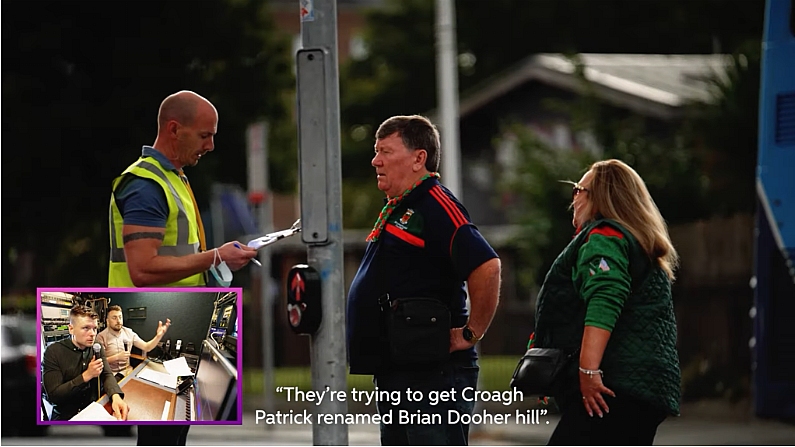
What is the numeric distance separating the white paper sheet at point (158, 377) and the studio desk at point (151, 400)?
0.01 metres

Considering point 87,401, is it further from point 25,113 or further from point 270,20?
point 270,20

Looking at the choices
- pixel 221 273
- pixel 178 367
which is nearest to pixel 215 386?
pixel 178 367

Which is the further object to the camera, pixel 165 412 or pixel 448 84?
pixel 448 84

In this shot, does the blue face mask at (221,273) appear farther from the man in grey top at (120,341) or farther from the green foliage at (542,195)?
the green foliage at (542,195)

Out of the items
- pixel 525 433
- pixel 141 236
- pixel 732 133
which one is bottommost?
pixel 525 433

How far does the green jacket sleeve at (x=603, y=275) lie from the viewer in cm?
579

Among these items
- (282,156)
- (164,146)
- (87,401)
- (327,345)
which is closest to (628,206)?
(327,345)

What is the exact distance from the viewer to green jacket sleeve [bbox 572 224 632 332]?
5789 millimetres

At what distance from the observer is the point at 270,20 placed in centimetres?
2319

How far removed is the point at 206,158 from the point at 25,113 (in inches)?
120

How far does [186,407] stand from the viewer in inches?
214

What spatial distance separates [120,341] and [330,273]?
2.78ft

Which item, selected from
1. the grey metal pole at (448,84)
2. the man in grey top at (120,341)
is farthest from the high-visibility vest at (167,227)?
the grey metal pole at (448,84)

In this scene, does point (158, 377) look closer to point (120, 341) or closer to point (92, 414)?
point (120, 341)
